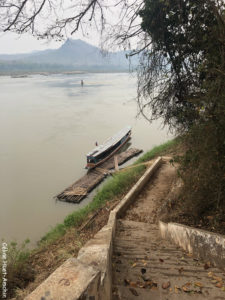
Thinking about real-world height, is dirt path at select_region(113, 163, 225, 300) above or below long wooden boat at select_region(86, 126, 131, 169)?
above

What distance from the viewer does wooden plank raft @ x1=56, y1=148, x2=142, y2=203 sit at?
12203 mm

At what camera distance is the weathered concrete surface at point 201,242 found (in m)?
2.80

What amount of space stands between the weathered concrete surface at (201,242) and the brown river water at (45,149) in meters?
3.73

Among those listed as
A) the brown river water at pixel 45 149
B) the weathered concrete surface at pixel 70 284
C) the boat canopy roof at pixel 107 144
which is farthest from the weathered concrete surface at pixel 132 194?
the boat canopy roof at pixel 107 144

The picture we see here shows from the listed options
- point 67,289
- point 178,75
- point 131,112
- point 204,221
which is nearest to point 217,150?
point 204,221

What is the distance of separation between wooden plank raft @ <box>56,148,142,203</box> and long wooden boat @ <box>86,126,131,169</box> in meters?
0.40

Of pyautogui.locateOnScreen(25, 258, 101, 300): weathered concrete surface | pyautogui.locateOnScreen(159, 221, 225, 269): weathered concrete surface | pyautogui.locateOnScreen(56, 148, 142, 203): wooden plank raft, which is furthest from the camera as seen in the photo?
pyautogui.locateOnScreen(56, 148, 142, 203): wooden plank raft

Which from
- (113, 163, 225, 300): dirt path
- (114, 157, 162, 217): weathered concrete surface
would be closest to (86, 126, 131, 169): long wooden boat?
(114, 157, 162, 217): weathered concrete surface

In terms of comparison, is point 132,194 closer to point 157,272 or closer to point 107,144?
point 157,272

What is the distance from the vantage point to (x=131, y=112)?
30438 millimetres

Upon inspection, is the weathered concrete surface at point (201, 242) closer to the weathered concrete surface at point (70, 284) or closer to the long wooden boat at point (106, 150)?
the weathered concrete surface at point (70, 284)

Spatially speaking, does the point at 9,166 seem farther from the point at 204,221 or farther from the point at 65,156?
the point at 204,221

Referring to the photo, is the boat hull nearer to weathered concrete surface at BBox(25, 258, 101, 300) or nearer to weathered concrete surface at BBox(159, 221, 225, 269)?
weathered concrete surface at BBox(159, 221, 225, 269)

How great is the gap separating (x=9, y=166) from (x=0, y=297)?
13467mm
